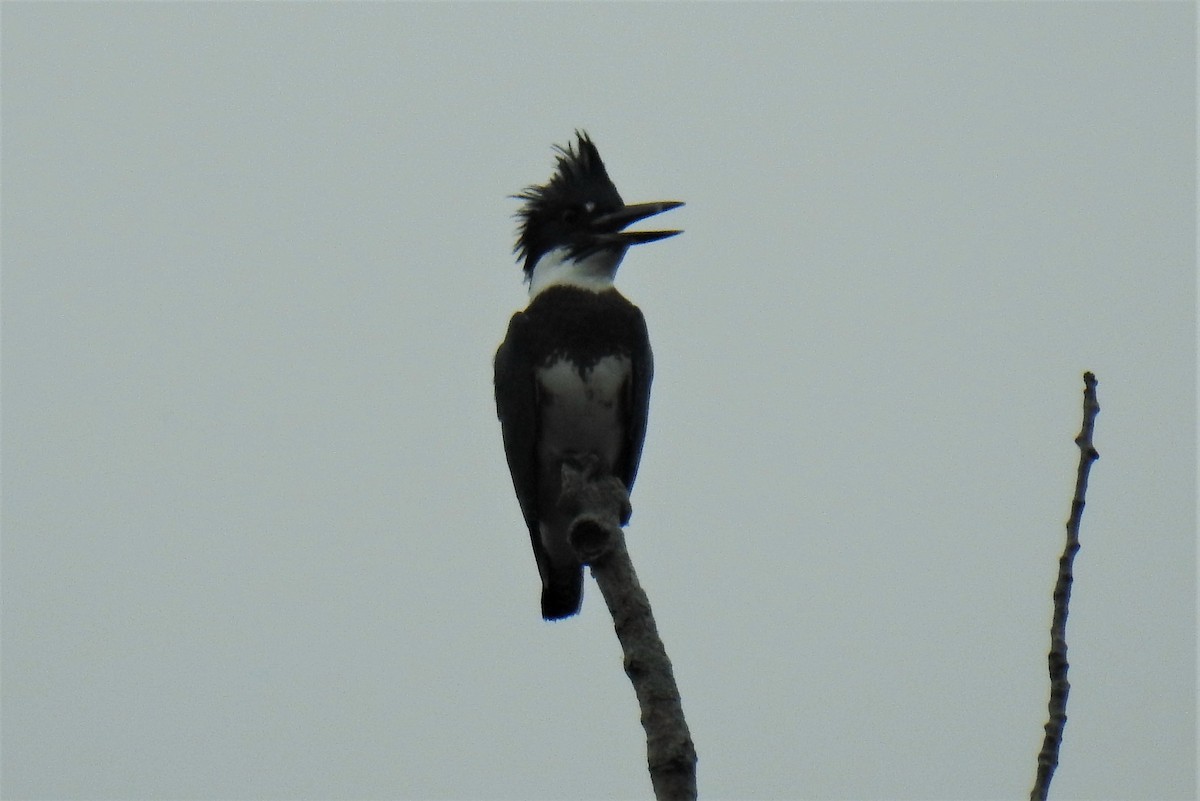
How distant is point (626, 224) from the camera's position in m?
6.31

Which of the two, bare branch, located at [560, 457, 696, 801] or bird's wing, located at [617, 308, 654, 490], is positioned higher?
bird's wing, located at [617, 308, 654, 490]

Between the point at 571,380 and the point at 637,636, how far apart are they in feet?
8.79

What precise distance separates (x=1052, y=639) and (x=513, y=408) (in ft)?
12.8

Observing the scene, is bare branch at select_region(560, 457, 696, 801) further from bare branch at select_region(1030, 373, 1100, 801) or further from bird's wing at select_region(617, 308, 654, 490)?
bird's wing at select_region(617, 308, 654, 490)

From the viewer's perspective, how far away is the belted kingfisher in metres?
5.96

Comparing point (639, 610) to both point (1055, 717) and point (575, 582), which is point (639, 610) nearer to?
point (1055, 717)

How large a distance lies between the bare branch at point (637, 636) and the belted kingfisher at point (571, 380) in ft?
4.37

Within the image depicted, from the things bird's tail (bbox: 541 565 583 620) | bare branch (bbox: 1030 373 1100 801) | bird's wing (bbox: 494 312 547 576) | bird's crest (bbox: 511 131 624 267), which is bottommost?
bare branch (bbox: 1030 373 1100 801)

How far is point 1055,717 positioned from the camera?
2.27 m

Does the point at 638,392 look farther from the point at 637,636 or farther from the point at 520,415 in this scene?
the point at 637,636

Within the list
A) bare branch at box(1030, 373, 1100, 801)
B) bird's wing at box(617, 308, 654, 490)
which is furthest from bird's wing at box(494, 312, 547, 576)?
bare branch at box(1030, 373, 1100, 801)

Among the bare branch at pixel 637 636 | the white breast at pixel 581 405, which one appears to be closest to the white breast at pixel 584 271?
the white breast at pixel 581 405

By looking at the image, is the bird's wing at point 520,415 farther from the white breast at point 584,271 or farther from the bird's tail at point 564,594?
the white breast at point 584,271

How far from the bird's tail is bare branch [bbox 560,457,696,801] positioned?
1.49 meters
